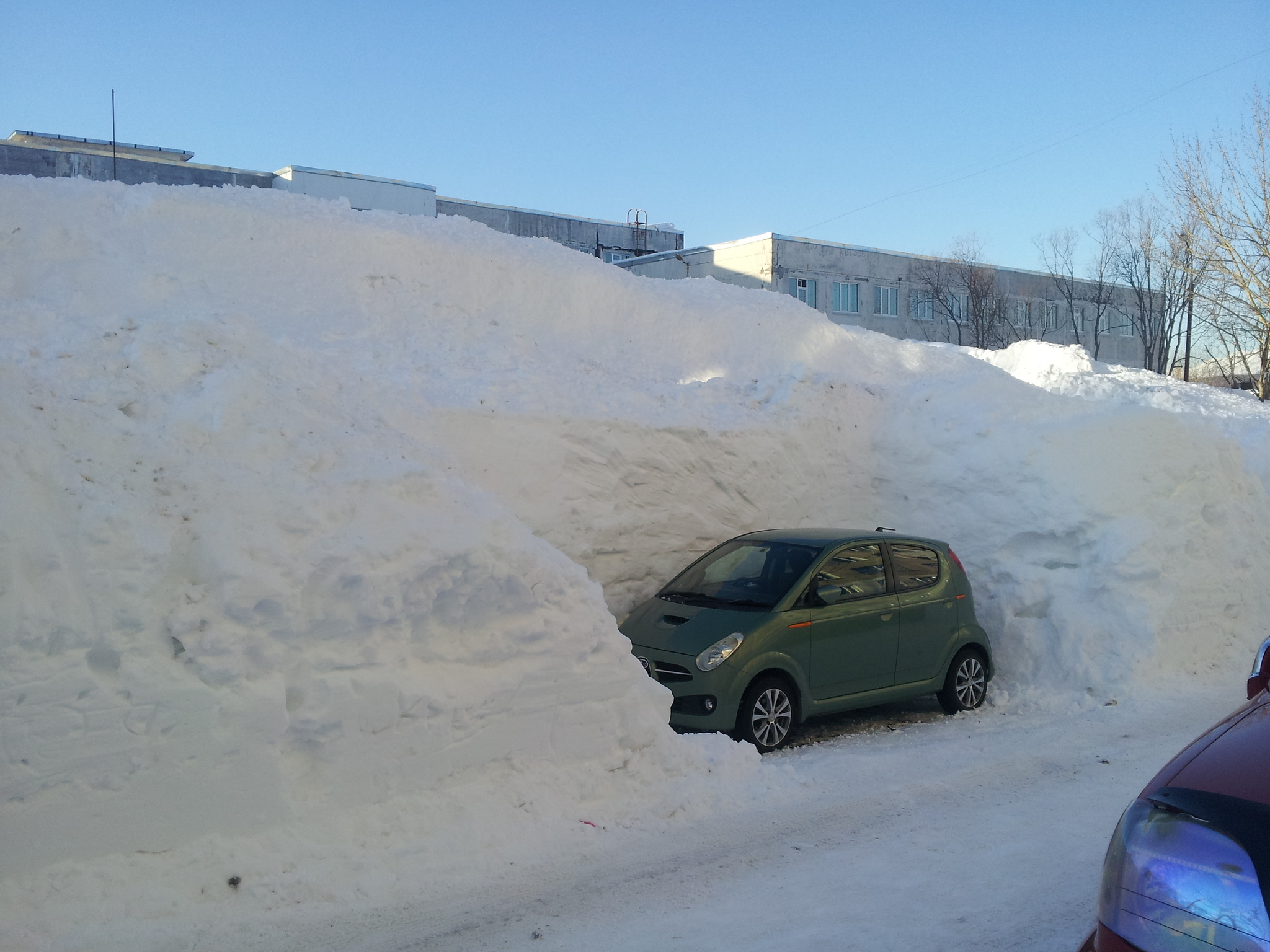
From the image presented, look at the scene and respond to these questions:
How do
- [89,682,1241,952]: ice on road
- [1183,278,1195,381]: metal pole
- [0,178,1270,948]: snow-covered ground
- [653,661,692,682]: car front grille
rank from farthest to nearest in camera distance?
[1183,278,1195,381]: metal pole < [653,661,692,682]: car front grille < [0,178,1270,948]: snow-covered ground < [89,682,1241,952]: ice on road

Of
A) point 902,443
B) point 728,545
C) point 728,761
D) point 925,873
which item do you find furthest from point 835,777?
point 902,443

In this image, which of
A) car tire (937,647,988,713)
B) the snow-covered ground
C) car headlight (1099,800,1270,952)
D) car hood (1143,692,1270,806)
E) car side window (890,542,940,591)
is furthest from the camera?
car tire (937,647,988,713)

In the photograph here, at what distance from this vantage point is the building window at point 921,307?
127ft

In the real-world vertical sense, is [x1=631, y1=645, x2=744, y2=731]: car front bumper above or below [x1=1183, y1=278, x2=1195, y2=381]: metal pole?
below

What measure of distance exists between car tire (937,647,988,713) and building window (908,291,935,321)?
31.8 m

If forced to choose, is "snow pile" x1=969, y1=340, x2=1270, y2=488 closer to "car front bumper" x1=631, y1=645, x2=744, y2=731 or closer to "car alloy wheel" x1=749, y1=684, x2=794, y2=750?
"car alloy wheel" x1=749, y1=684, x2=794, y2=750

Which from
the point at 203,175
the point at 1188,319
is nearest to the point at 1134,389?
the point at 1188,319

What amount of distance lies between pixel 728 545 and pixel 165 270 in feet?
24.0

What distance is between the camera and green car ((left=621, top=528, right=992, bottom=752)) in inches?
288

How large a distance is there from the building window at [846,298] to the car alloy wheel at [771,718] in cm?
3132

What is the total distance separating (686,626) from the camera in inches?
302

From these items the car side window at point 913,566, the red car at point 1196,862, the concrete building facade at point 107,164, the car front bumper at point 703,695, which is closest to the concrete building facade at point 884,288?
the concrete building facade at point 107,164

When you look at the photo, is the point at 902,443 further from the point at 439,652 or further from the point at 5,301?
the point at 5,301

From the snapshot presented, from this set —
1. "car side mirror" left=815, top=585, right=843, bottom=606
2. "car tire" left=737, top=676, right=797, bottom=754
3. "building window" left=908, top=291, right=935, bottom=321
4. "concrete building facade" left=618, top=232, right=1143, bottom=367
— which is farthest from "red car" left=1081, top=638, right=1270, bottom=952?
A: "building window" left=908, top=291, right=935, bottom=321
